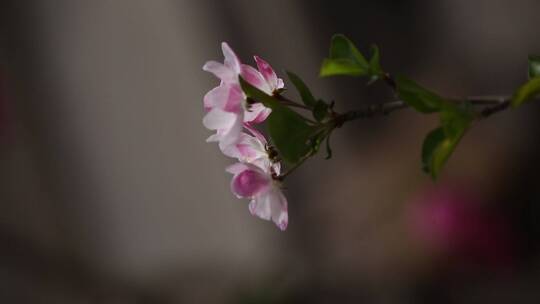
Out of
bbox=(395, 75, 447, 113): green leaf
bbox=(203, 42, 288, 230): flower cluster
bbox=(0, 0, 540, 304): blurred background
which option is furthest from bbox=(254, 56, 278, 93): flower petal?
bbox=(0, 0, 540, 304): blurred background

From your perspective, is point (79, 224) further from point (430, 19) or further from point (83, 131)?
point (430, 19)

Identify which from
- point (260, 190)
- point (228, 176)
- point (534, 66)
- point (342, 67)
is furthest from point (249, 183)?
point (228, 176)

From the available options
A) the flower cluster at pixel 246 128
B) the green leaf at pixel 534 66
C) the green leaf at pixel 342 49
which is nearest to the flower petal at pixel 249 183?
the flower cluster at pixel 246 128

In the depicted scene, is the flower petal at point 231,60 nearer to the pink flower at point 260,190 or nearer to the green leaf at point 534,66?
the pink flower at point 260,190

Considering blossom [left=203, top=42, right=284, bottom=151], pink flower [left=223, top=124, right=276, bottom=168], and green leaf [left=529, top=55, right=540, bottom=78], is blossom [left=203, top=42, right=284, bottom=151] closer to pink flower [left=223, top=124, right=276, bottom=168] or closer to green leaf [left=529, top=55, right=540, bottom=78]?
pink flower [left=223, top=124, right=276, bottom=168]

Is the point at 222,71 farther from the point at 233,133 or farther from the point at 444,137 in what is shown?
the point at 444,137

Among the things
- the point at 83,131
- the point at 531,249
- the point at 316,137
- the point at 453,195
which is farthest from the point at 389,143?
the point at 316,137
